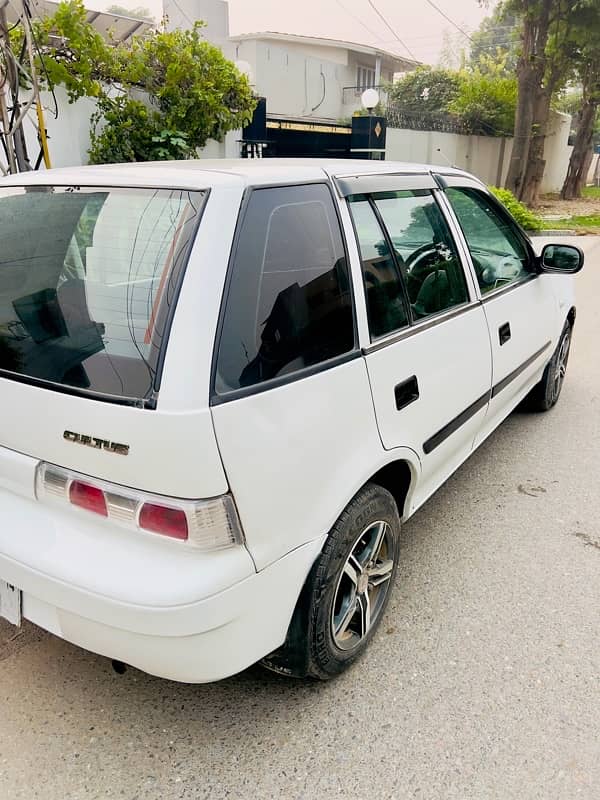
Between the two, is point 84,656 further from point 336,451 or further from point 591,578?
point 591,578

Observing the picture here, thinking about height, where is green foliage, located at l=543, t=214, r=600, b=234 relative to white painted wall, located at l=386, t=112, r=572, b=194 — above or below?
below

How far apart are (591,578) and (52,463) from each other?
2.34 meters

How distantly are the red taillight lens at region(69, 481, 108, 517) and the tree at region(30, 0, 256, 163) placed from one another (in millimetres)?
6348

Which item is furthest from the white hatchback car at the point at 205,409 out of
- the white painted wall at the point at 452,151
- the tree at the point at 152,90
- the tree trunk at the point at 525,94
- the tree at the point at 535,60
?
the white painted wall at the point at 452,151

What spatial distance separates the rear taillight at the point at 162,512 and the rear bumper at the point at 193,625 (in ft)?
0.51

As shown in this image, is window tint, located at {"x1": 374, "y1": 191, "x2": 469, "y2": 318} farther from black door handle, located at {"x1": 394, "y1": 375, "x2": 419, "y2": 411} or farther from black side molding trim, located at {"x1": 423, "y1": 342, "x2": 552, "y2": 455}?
black side molding trim, located at {"x1": 423, "y1": 342, "x2": 552, "y2": 455}

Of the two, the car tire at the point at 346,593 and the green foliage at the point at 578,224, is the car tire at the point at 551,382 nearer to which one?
the car tire at the point at 346,593

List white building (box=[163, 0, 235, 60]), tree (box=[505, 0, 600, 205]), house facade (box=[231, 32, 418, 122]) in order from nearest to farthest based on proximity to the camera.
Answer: tree (box=[505, 0, 600, 205]), white building (box=[163, 0, 235, 60]), house facade (box=[231, 32, 418, 122])

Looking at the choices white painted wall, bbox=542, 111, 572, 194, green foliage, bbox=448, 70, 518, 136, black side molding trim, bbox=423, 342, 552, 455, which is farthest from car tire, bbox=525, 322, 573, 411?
white painted wall, bbox=542, 111, 572, 194

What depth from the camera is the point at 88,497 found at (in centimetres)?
172

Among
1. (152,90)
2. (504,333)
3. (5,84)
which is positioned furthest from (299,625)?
(152,90)

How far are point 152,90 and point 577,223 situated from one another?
1246 cm

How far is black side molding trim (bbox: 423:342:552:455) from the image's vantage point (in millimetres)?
2600

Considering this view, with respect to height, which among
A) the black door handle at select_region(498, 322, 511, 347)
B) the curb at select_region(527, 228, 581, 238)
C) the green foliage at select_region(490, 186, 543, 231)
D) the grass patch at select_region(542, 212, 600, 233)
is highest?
the black door handle at select_region(498, 322, 511, 347)
